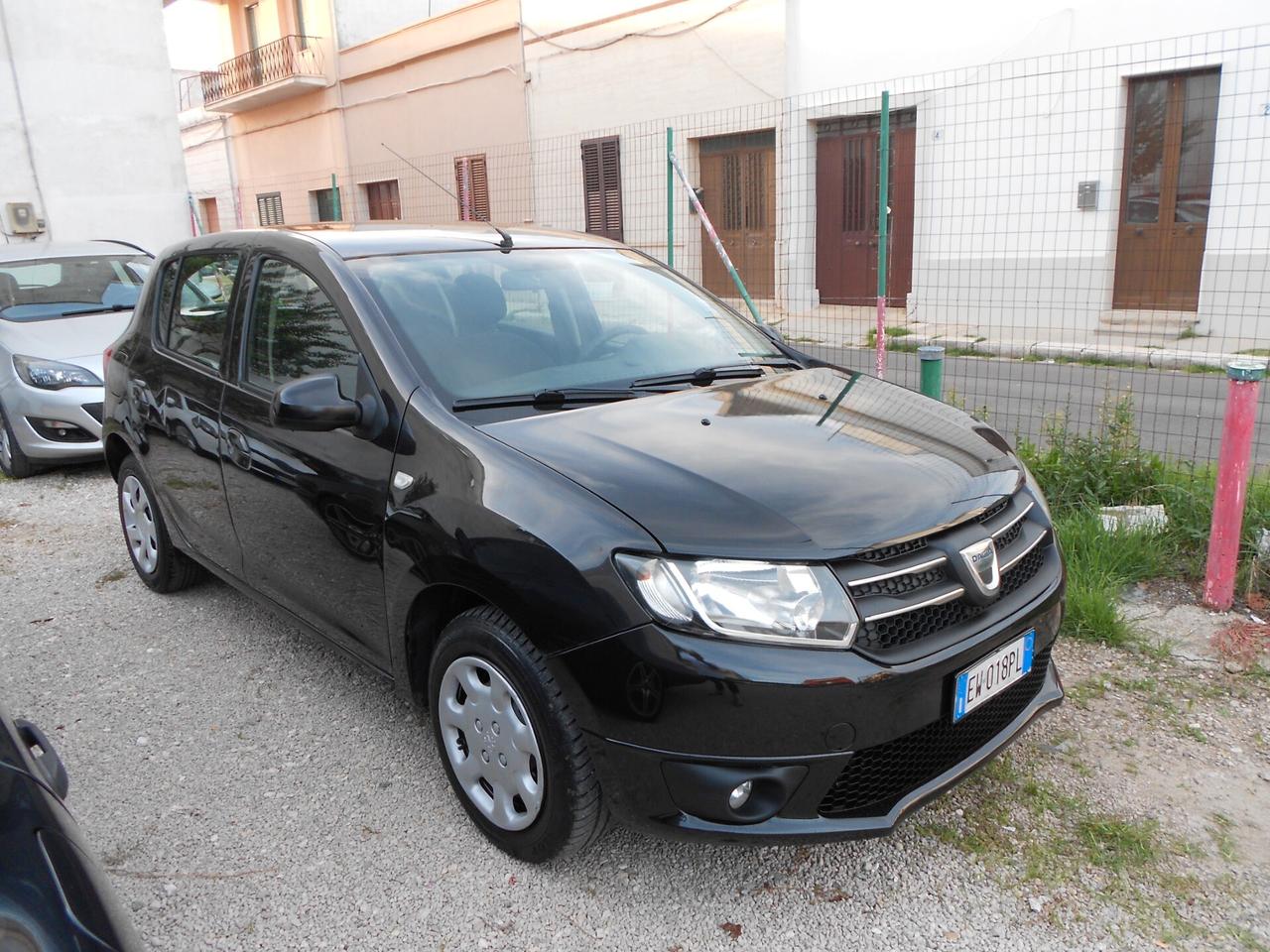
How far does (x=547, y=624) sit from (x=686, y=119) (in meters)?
14.2

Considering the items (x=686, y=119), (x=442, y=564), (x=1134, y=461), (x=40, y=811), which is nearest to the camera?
(x=40, y=811)

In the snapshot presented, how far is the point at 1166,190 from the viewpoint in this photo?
1110cm

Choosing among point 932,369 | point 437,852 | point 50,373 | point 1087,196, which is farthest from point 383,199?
point 437,852

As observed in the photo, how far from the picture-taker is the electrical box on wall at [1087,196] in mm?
11195

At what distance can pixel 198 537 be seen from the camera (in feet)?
12.9

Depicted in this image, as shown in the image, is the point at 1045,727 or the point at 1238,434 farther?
the point at 1238,434

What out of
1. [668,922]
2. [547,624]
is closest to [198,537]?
[547,624]

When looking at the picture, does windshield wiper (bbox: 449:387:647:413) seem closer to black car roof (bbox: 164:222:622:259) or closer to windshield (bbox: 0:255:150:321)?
black car roof (bbox: 164:222:622:259)

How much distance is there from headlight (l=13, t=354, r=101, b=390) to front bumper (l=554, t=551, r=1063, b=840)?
5.61 m

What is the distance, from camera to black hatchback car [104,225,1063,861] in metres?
2.16

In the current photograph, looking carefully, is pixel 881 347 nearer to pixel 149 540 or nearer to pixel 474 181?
pixel 149 540

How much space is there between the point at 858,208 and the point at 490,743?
12.4m

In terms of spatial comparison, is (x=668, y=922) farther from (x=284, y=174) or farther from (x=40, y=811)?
(x=284, y=174)

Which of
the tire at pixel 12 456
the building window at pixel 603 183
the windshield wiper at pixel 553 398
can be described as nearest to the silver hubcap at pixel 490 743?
the windshield wiper at pixel 553 398
